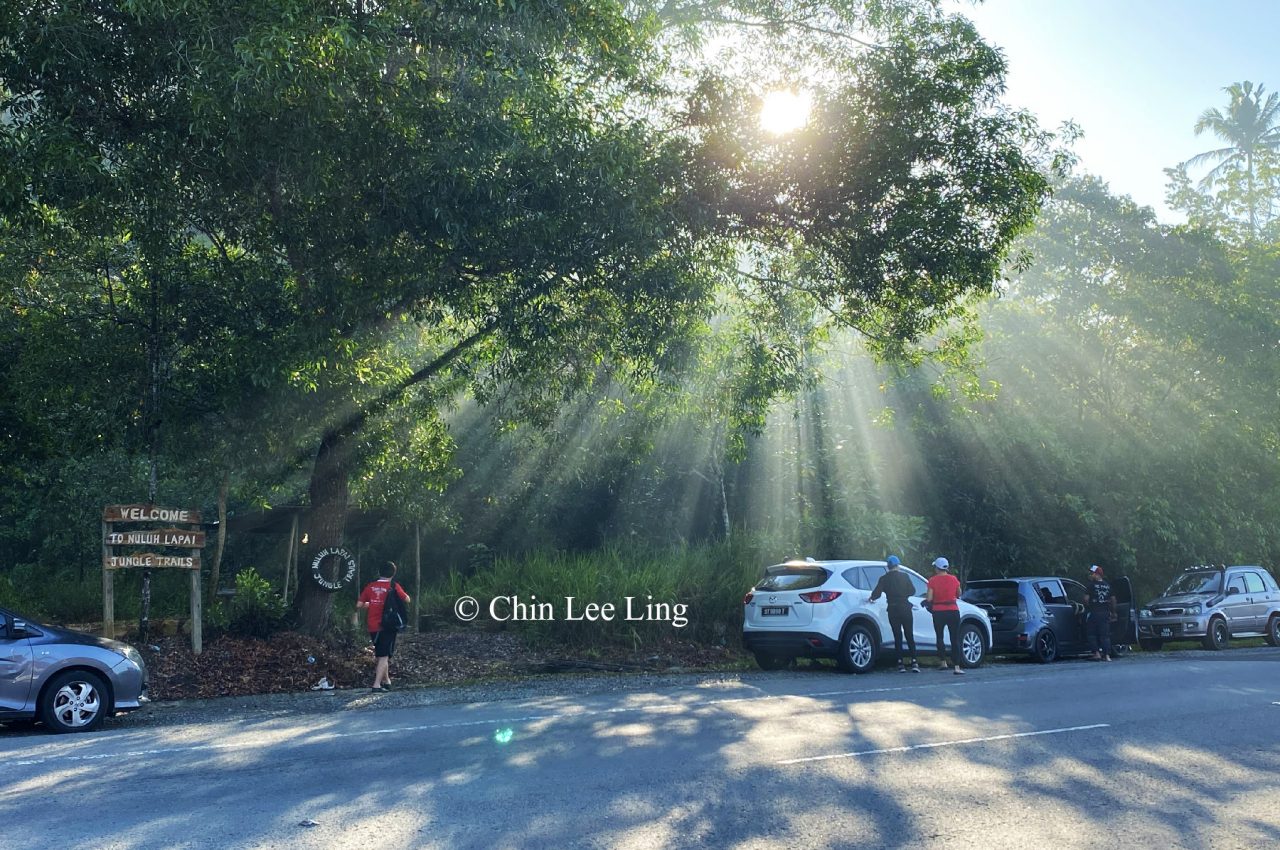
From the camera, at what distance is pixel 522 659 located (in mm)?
18234

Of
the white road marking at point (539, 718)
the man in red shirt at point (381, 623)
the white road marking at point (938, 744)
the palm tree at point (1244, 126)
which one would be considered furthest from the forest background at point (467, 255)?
the palm tree at point (1244, 126)

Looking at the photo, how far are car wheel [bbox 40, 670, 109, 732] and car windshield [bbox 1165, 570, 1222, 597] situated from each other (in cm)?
2177

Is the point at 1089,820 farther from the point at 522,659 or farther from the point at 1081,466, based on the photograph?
the point at 1081,466

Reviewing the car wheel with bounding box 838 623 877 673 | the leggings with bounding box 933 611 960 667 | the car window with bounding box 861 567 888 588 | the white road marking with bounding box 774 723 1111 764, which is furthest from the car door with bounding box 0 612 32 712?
the leggings with bounding box 933 611 960 667

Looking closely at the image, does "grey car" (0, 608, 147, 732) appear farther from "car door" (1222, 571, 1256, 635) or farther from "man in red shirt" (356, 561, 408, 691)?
"car door" (1222, 571, 1256, 635)

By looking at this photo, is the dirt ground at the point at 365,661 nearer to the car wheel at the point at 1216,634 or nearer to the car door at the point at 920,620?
the car door at the point at 920,620

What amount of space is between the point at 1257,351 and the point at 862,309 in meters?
15.6

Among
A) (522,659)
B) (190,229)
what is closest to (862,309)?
(522,659)

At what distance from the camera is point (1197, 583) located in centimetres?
2475

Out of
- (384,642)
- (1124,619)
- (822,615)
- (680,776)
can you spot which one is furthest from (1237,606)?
(680,776)

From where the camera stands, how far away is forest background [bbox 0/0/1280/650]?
1311 centimetres

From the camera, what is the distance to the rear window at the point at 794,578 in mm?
16469

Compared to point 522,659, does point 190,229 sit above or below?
above

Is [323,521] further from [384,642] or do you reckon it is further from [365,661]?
[384,642]
